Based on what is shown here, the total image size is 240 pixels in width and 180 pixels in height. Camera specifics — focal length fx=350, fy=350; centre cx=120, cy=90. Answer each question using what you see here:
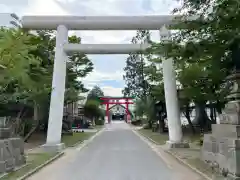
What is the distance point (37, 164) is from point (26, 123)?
15.0m

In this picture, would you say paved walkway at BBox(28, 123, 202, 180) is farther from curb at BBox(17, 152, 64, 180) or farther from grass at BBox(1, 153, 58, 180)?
grass at BBox(1, 153, 58, 180)

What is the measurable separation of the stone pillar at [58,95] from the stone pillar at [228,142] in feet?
31.4

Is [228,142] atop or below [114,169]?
atop

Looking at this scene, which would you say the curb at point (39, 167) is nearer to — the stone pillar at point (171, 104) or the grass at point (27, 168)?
the grass at point (27, 168)

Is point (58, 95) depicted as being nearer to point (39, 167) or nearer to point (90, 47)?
point (90, 47)

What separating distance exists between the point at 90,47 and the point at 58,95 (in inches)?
131

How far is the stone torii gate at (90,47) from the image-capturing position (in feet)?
62.5

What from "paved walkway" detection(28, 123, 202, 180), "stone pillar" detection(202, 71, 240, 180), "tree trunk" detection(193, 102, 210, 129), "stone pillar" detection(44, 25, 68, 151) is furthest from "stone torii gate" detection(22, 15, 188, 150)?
"tree trunk" detection(193, 102, 210, 129)

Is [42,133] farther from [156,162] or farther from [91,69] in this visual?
[156,162]

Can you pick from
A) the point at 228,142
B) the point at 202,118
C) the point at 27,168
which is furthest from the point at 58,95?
the point at 202,118

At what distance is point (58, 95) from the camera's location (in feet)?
64.0

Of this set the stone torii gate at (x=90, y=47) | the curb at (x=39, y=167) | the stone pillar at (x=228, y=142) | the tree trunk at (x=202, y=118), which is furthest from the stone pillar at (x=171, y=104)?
the tree trunk at (x=202, y=118)

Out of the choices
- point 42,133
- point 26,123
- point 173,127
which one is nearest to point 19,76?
point 173,127

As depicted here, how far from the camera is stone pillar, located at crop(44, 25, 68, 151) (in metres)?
19.2
